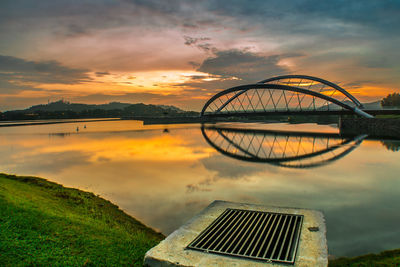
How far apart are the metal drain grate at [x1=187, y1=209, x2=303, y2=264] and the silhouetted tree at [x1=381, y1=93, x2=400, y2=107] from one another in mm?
130094

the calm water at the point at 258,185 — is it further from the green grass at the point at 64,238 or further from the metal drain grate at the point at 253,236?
the green grass at the point at 64,238

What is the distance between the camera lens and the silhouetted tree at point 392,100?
375 ft

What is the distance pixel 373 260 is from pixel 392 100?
138094 millimetres

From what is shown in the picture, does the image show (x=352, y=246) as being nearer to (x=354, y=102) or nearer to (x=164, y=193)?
(x=164, y=193)

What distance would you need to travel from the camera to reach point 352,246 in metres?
6.64

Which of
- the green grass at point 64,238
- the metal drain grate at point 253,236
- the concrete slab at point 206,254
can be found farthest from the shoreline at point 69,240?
the metal drain grate at point 253,236

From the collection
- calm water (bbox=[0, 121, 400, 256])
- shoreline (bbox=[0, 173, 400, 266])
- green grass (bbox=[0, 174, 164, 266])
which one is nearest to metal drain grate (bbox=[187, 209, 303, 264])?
shoreline (bbox=[0, 173, 400, 266])

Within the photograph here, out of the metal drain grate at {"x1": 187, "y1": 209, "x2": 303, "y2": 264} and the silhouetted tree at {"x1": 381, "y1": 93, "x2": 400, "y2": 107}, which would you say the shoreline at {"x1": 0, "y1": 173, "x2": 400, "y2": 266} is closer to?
the metal drain grate at {"x1": 187, "y1": 209, "x2": 303, "y2": 264}

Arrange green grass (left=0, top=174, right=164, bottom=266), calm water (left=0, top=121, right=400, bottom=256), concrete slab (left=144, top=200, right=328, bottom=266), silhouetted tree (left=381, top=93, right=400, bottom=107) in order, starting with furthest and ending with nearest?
silhouetted tree (left=381, top=93, right=400, bottom=107) → calm water (left=0, top=121, right=400, bottom=256) → green grass (left=0, top=174, right=164, bottom=266) → concrete slab (left=144, top=200, right=328, bottom=266)

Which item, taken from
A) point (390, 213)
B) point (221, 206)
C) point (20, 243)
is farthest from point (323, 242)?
point (20, 243)

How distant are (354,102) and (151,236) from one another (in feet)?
263

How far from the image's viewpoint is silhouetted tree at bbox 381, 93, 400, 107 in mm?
114219

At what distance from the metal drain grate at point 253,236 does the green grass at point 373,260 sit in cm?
100

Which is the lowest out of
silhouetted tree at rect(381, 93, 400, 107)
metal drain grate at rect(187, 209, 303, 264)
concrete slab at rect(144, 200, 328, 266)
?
metal drain grate at rect(187, 209, 303, 264)
